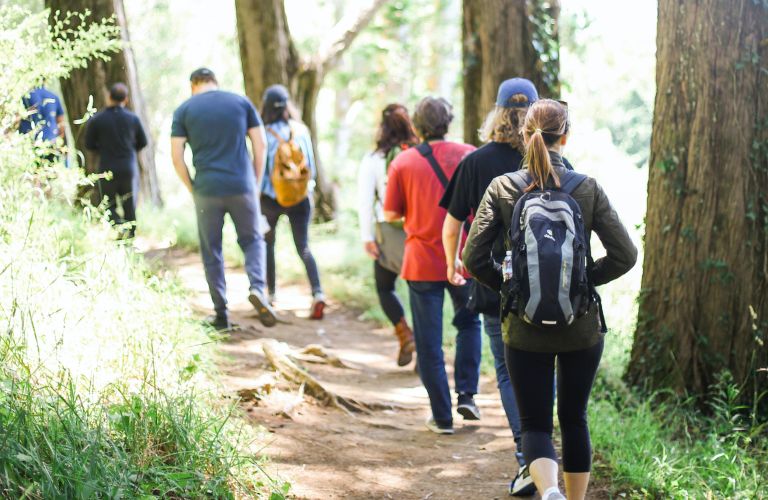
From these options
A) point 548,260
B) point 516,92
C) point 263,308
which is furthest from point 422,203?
point 263,308

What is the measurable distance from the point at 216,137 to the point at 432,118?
243 centimetres

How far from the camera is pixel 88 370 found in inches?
173

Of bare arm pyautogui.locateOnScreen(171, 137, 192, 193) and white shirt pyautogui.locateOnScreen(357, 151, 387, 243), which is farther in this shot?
bare arm pyautogui.locateOnScreen(171, 137, 192, 193)

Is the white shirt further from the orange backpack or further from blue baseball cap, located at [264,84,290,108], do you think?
blue baseball cap, located at [264,84,290,108]

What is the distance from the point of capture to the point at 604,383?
6.66 meters

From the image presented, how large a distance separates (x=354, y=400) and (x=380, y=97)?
892 inches

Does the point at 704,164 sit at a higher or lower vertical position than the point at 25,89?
lower

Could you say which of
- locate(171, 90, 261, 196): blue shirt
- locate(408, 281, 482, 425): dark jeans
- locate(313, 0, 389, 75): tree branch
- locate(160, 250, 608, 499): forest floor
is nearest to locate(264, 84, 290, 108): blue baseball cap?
locate(171, 90, 261, 196): blue shirt

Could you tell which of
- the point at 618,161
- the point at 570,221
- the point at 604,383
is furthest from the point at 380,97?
the point at 570,221

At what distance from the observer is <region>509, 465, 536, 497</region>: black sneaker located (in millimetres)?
4617

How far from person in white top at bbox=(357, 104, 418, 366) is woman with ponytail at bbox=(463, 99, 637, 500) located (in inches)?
124

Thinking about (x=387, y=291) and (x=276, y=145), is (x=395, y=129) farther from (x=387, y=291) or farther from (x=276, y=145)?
(x=276, y=145)

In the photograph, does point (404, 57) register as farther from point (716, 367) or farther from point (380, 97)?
point (716, 367)

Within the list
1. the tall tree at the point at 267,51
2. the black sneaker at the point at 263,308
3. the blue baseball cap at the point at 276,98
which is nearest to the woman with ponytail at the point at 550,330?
the black sneaker at the point at 263,308
